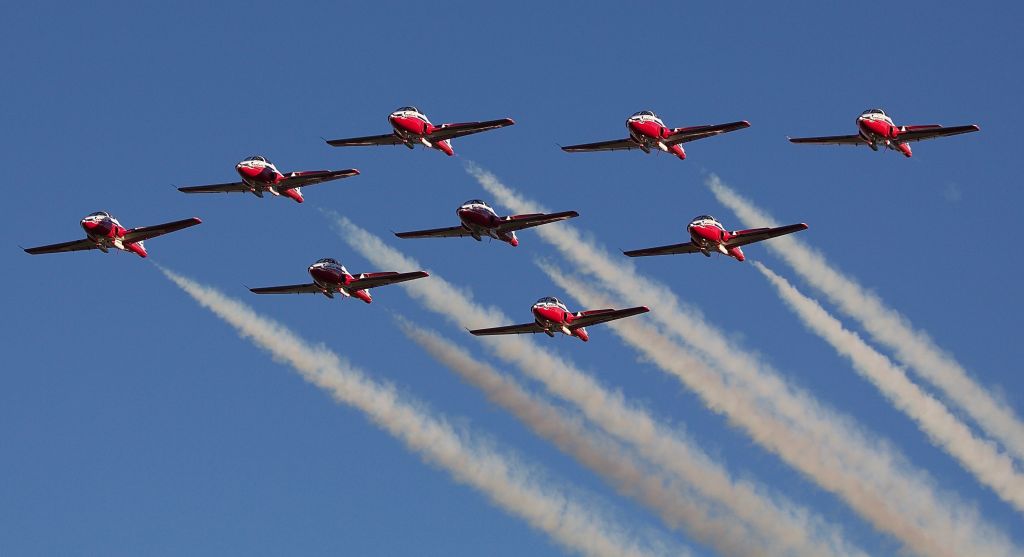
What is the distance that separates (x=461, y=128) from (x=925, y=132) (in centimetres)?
3974

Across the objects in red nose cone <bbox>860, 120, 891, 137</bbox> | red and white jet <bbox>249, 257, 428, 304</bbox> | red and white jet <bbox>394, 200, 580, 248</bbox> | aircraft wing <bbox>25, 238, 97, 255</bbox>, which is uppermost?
red nose cone <bbox>860, 120, 891, 137</bbox>

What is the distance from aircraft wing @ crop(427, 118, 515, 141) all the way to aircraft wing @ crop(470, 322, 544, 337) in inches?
678

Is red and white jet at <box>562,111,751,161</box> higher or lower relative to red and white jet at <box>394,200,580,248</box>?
higher

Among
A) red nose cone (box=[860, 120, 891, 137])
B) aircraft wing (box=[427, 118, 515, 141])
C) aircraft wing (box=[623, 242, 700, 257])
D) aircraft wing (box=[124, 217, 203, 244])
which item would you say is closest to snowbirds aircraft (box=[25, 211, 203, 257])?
aircraft wing (box=[124, 217, 203, 244])

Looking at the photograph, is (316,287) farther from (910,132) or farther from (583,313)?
(910,132)

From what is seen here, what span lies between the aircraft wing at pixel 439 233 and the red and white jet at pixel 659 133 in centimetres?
1582

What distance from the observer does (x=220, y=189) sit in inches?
6796

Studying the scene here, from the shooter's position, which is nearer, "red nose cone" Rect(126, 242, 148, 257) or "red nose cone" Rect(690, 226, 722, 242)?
"red nose cone" Rect(690, 226, 722, 242)

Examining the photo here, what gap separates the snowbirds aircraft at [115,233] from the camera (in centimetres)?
16462

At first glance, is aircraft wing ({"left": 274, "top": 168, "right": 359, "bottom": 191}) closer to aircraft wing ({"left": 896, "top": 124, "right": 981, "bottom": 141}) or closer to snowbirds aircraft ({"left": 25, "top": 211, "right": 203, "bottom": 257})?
→ snowbirds aircraft ({"left": 25, "top": 211, "right": 203, "bottom": 257})

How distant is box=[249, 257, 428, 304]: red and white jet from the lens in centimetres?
16450

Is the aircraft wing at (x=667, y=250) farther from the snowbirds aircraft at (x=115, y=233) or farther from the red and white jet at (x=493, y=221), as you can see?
the snowbirds aircraft at (x=115, y=233)

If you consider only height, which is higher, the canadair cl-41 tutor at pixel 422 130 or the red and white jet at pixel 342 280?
the canadair cl-41 tutor at pixel 422 130

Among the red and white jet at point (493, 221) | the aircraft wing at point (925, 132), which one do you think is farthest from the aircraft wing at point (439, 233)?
the aircraft wing at point (925, 132)
